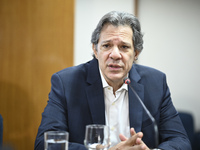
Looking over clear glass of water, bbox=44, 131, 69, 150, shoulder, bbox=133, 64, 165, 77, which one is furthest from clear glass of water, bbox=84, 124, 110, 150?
shoulder, bbox=133, 64, 165, 77

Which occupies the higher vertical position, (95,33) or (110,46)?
(95,33)

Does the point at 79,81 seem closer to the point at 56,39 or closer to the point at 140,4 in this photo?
the point at 56,39

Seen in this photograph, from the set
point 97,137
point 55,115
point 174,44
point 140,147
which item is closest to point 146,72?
point 55,115

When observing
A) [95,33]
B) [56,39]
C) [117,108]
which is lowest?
[117,108]

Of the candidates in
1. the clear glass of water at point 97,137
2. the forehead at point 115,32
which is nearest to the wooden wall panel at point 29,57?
the forehead at point 115,32

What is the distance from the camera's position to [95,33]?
1978 millimetres

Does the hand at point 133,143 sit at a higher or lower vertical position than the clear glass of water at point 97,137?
lower

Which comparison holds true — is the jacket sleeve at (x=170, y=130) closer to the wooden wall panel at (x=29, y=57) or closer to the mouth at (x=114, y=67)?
the mouth at (x=114, y=67)

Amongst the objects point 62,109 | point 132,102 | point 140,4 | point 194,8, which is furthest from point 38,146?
point 194,8

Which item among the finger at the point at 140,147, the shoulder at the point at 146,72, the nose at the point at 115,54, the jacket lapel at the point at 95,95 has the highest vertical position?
the nose at the point at 115,54

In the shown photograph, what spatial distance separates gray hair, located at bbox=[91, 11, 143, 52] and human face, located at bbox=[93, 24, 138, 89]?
1.3 inches

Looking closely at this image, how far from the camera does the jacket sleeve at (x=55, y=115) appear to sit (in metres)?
1.58

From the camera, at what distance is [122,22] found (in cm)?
187

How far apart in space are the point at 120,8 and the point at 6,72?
1.74 meters
